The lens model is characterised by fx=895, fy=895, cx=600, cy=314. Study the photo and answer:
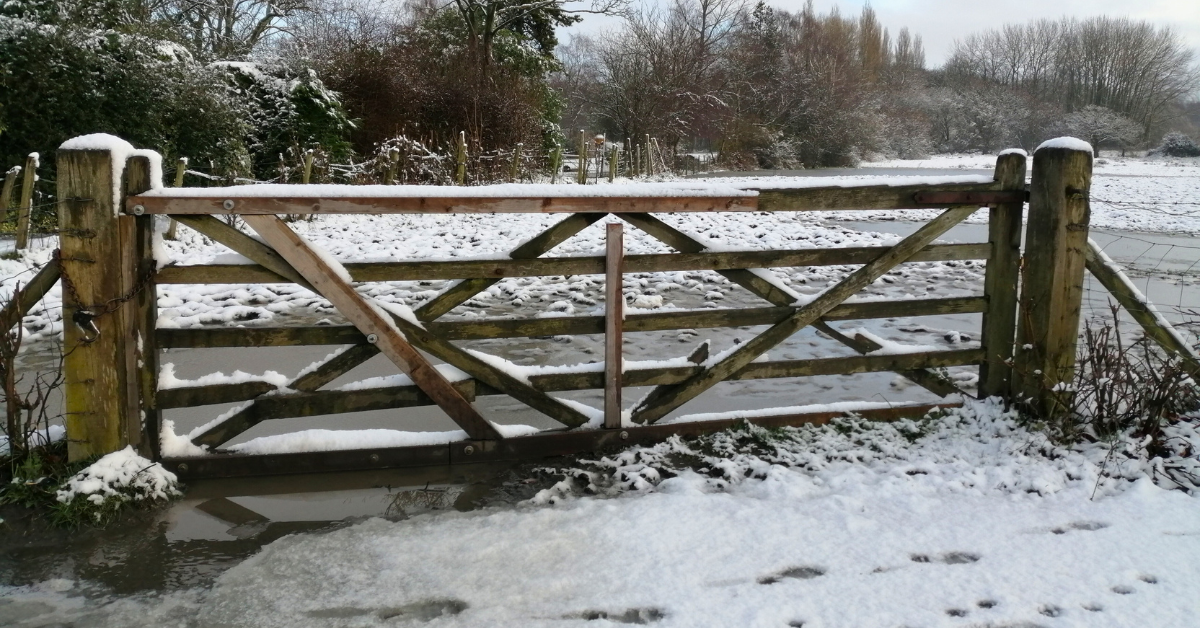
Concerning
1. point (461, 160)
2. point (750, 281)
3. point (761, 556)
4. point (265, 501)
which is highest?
point (461, 160)

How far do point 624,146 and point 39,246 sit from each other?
1189 inches

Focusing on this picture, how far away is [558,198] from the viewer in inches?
170

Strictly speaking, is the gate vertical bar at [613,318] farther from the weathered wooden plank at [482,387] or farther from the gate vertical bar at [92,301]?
the gate vertical bar at [92,301]

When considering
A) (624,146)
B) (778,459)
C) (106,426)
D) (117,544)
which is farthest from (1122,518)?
(624,146)

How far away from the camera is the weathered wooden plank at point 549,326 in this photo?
434cm

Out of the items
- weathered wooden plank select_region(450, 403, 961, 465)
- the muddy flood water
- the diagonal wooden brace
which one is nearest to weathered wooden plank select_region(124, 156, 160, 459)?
the muddy flood water

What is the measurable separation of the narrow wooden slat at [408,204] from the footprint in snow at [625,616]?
6.35ft

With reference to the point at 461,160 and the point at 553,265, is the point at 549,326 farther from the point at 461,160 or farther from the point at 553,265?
the point at 461,160

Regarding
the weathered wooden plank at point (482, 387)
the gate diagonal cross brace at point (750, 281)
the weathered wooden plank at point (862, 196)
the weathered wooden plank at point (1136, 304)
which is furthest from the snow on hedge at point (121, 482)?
the weathered wooden plank at point (1136, 304)

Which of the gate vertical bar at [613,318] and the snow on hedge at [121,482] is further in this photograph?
the gate vertical bar at [613,318]

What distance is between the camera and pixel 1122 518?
3797 mm

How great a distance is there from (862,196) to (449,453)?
259 centimetres

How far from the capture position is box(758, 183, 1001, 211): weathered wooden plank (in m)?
4.71

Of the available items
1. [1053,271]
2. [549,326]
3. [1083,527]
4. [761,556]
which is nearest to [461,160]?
[549,326]
